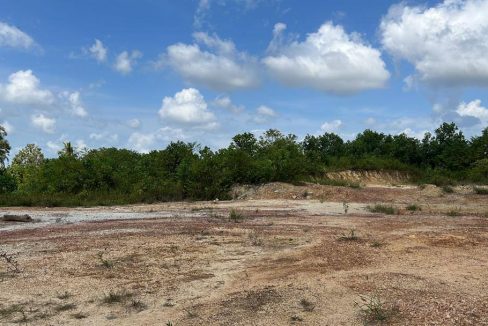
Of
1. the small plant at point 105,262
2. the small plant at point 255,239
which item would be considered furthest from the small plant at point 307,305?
the small plant at point 255,239

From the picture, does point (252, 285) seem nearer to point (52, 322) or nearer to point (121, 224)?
point (52, 322)

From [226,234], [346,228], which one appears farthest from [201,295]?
[346,228]

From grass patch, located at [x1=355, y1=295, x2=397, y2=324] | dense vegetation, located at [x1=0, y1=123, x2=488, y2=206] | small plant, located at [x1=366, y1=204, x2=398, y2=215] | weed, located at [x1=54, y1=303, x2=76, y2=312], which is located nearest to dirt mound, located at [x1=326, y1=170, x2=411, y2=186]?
dense vegetation, located at [x1=0, y1=123, x2=488, y2=206]

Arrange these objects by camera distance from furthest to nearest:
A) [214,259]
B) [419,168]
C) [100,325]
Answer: [419,168]
[214,259]
[100,325]

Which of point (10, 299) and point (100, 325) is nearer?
point (100, 325)

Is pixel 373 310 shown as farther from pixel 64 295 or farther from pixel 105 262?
pixel 105 262

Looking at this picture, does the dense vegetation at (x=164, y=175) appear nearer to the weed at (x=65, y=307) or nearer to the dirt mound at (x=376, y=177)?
the dirt mound at (x=376, y=177)

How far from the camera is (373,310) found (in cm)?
654

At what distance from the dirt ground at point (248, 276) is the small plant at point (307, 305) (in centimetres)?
3

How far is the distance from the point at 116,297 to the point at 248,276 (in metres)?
A: 2.40

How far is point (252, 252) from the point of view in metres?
11.4

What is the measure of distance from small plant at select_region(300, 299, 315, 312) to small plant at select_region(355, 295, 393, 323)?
627 mm

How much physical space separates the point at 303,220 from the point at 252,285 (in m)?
10.2

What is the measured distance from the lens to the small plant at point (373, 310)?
6.37 meters
